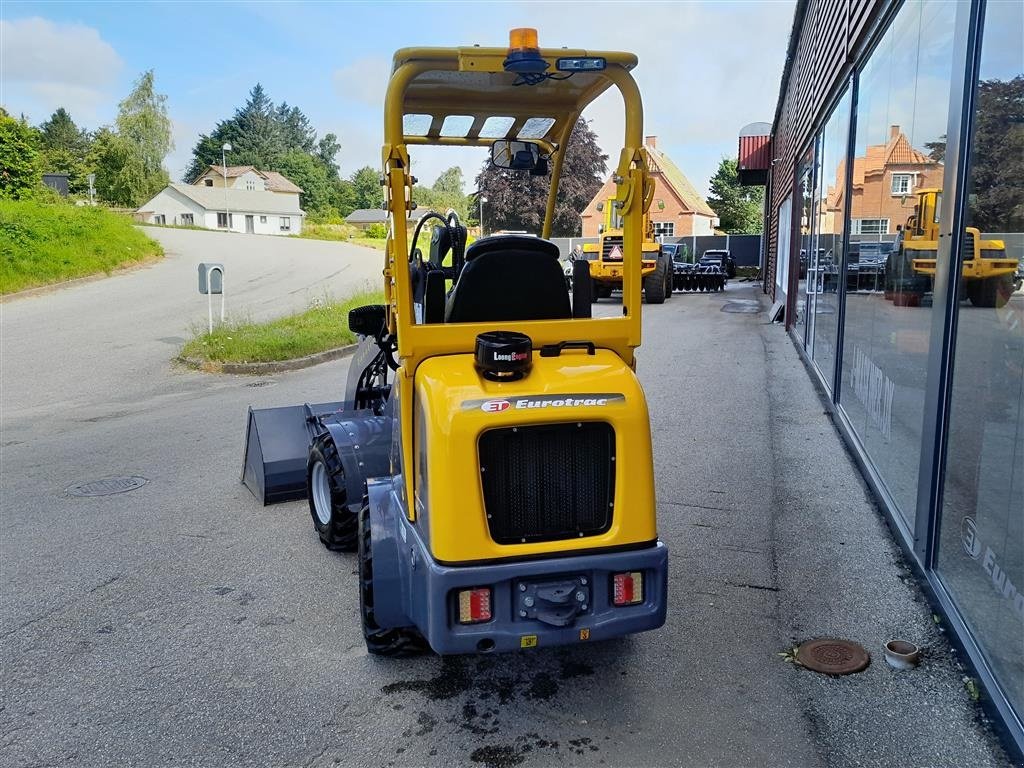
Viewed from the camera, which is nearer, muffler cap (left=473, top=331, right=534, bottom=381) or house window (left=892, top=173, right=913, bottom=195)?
muffler cap (left=473, top=331, right=534, bottom=381)

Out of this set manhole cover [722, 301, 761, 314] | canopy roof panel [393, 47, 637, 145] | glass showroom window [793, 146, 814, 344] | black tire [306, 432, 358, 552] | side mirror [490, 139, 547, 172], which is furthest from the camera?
manhole cover [722, 301, 761, 314]

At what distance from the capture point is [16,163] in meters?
32.7

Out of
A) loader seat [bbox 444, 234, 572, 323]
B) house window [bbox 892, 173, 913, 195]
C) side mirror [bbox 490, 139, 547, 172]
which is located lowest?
loader seat [bbox 444, 234, 572, 323]

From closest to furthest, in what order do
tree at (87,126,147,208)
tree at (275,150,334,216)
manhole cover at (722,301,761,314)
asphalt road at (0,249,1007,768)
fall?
asphalt road at (0,249,1007,768) → manhole cover at (722,301,761,314) → tree at (87,126,147,208) → tree at (275,150,334,216)

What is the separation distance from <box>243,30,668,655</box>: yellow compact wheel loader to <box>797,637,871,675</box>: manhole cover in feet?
3.14

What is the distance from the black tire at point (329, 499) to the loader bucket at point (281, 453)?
643 mm

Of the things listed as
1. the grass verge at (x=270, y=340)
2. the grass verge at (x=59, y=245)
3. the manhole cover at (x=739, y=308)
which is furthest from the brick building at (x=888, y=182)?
the grass verge at (x=59, y=245)

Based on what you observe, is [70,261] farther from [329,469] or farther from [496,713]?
[496,713]

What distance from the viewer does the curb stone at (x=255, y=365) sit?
12.2 meters

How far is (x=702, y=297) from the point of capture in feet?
79.0

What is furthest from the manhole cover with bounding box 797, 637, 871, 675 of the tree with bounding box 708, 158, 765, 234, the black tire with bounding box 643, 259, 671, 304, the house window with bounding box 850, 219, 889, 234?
the tree with bounding box 708, 158, 765, 234

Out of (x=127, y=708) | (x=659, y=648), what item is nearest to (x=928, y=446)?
Result: (x=659, y=648)

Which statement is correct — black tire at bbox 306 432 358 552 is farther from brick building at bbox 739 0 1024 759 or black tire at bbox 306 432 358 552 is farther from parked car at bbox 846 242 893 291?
parked car at bbox 846 242 893 291

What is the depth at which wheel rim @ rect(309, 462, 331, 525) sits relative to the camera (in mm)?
5160
